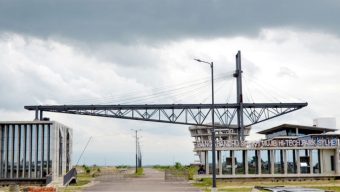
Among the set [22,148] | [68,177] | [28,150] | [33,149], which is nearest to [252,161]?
[68,177]

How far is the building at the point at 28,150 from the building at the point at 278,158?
59.5 feet

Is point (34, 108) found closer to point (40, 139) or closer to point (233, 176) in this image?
point (40, 139)

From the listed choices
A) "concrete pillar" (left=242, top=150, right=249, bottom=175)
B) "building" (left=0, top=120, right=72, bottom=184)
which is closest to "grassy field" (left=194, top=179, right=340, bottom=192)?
"concrete pillar" (left=242, top=150, right=249, bottom=175)

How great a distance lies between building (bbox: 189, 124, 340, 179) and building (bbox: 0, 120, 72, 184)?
714 inches

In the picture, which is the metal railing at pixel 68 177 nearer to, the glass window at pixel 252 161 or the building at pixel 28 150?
the building at pixel 28 150

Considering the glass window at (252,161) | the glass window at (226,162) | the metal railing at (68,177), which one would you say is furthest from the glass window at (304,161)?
the metal railing at (68,177)

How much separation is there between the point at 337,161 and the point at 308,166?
11.6 ft

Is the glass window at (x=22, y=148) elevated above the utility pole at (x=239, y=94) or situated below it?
below

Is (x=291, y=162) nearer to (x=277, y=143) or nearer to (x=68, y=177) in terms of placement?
(x=277, y=143)

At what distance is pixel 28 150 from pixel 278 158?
3079cm

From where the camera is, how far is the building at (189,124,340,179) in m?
67.2

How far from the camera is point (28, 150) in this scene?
2576 inches

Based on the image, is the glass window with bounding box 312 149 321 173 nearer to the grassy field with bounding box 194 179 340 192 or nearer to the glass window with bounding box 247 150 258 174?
the grassy field with bounding box 194 179 340 192

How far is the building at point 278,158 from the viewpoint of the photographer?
220 ft
